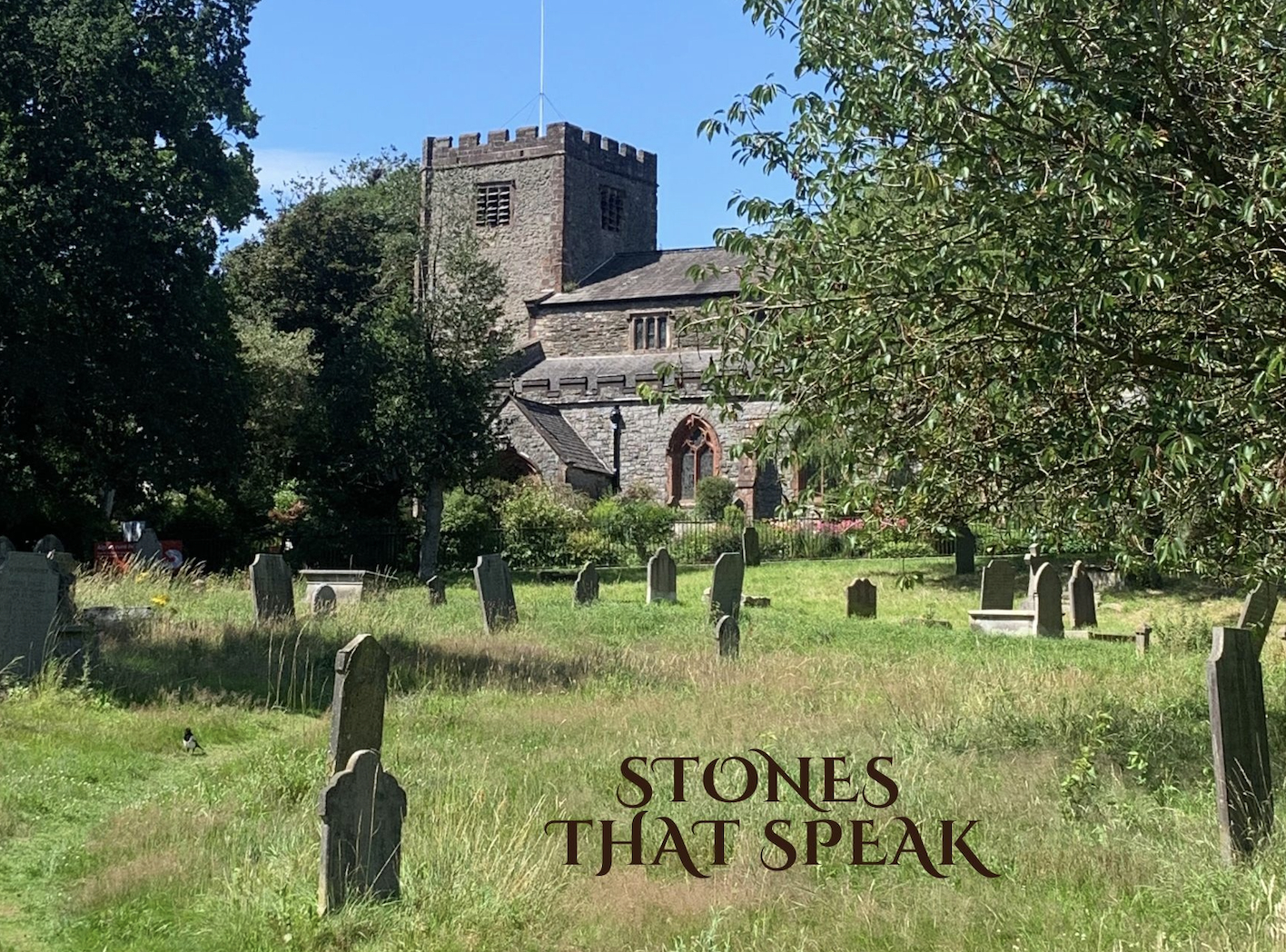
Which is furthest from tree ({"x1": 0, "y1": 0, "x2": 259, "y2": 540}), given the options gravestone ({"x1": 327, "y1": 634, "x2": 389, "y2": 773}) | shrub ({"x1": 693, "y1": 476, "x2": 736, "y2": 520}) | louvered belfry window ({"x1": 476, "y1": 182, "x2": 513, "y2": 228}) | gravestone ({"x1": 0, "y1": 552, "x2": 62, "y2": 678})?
louvered belfry window ({"x1": 476, "y1": 182, "x2": 513, "y2": 228})

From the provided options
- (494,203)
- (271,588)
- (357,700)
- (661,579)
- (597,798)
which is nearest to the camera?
(357,700)

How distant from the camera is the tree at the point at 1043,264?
6.73 m

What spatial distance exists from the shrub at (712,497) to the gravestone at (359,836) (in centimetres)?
3800

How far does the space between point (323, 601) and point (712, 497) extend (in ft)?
86.7

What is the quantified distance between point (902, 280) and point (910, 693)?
190 inches

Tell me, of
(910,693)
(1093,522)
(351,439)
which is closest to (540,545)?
(351,439)

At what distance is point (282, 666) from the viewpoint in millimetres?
11703

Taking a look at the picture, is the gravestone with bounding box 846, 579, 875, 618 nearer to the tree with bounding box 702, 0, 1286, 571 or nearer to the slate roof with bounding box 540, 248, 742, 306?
the tree with bounding box 702, 0, 1286, 571

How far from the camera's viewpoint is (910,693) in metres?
11.0

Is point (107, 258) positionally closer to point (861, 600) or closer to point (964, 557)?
point (861, 600)

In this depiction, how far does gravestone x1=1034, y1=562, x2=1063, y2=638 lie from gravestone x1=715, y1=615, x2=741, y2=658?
6276 mm

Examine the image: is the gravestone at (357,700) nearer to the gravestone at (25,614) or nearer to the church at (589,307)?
the gravestone at (25,614)

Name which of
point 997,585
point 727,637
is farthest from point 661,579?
point 727,637

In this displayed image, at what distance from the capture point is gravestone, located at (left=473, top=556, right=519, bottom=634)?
664 inches
